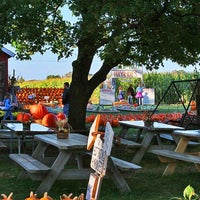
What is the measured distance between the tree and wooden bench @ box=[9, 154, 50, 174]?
7.76ft

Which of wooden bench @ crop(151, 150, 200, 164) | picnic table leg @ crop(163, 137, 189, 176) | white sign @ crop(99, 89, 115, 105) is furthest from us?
white sign @ crop(99, 89, 115, 105)

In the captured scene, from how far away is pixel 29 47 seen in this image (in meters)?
11.8

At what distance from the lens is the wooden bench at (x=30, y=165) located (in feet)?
21.5

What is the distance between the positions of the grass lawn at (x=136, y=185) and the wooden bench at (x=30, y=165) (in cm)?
38

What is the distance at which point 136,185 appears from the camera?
753cm

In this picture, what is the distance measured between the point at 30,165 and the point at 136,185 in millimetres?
1673

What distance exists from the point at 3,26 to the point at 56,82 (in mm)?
39322

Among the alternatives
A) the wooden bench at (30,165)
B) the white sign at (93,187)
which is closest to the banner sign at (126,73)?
the wooden bench at (30,165)

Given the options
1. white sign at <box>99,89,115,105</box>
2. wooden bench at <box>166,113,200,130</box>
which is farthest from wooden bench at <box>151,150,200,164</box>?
white sign at <box>99,89,115,105</box>

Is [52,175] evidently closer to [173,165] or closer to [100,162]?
[100,162]

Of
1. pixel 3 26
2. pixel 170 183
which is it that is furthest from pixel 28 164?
pixel 3 26

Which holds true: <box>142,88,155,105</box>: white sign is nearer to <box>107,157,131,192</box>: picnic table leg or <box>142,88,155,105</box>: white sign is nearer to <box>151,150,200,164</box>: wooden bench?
<box>151,150,200,164</box>: wooden bench

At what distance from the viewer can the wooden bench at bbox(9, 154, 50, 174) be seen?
6.54 m

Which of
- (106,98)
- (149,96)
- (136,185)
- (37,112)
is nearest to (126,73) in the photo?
(149,96)
